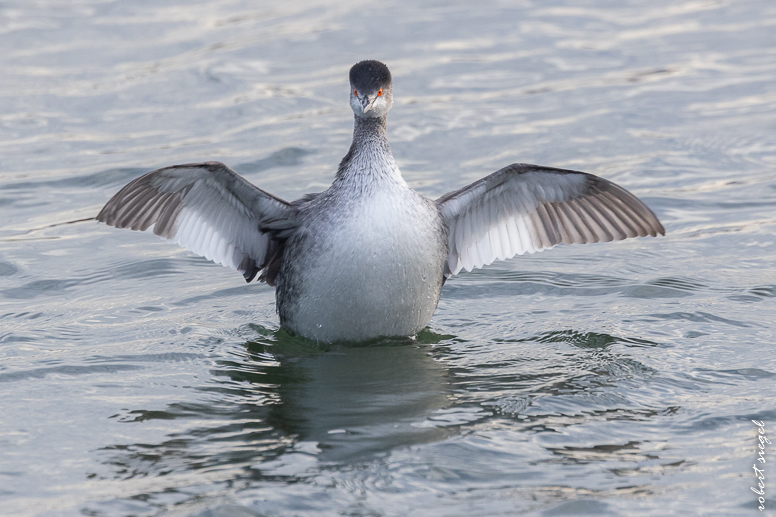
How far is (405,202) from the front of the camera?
7410 mm

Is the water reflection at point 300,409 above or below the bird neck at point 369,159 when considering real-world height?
below

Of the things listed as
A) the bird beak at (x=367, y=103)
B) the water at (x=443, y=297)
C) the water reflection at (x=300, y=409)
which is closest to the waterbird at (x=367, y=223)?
the bird beak at (x=367, y=103)

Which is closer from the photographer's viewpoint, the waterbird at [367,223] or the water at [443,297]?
the water at [443,297]

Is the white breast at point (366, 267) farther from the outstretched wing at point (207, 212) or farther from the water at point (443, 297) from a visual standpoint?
the outstretched wing at point (207, 212)

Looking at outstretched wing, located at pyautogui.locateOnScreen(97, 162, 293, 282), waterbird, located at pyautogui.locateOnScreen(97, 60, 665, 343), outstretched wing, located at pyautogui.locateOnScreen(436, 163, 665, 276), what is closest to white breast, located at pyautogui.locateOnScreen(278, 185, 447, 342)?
waterbird, located at pyautogui.locateOnScreen(97, 60, 665, 343)

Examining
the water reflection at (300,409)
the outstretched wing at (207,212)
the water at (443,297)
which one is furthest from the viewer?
the outstretched wing at (207,212)

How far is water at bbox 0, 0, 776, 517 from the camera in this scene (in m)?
5.79

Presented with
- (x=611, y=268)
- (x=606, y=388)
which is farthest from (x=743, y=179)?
(x=606, y=388)

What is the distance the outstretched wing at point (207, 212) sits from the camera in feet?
26.0

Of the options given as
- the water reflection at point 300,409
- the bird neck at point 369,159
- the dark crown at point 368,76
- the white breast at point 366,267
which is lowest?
the water reflection at point 300,409

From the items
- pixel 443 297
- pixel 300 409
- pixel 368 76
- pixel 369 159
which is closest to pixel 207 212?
pixel 369 159

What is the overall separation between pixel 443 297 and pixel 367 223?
221cm

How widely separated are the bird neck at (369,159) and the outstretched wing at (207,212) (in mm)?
693

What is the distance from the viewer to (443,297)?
9266 mm
